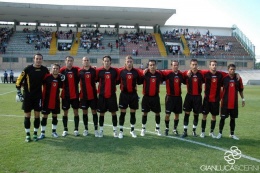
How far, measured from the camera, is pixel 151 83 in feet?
22.7

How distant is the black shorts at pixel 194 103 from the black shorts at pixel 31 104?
135 inches

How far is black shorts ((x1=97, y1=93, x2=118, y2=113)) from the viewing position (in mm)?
6711

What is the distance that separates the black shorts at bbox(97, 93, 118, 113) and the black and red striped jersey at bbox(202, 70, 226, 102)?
2243 millimetres

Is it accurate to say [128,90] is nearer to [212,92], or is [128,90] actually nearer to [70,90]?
[70,90]

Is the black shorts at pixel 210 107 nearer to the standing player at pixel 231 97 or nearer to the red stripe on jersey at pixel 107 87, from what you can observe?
the standing player at pixel 231 97

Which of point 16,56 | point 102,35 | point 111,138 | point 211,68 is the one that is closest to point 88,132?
point 111,138

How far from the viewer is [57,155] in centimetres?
528

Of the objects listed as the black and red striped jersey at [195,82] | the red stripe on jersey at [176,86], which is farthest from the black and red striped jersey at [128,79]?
the black and red striped jersey at [195,82]

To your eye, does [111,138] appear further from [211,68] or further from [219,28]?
[219,28]

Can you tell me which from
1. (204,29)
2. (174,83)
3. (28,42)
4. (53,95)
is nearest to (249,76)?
(204,29)

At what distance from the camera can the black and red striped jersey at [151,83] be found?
693 cm

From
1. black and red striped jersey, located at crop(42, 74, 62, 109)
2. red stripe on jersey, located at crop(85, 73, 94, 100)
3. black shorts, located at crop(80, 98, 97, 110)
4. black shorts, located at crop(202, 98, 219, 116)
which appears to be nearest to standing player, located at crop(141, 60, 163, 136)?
black shorts, located at crop(202, 98, 219, 116)

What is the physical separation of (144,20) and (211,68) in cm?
3602

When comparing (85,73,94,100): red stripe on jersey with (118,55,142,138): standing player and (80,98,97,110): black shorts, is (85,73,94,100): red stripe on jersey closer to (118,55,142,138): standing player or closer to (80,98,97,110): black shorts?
(80,98,97,110): black shorts
